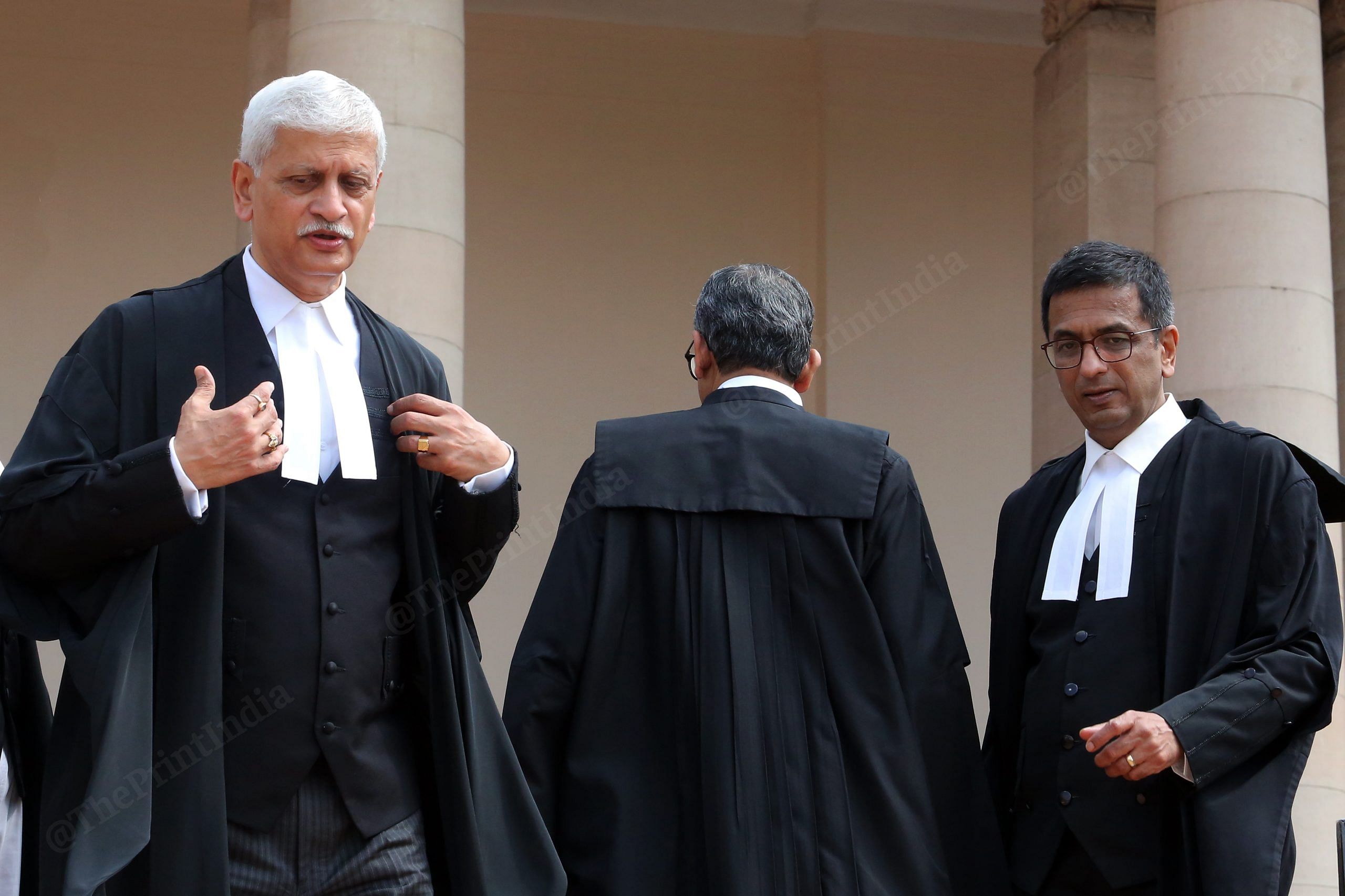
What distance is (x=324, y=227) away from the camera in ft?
9.73

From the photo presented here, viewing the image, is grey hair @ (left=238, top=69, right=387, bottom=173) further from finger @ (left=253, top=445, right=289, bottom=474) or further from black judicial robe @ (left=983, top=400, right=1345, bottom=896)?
black judicial robe @ (left=983, top=400, right=1345, bottom=896)

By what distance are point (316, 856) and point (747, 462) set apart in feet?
4.82

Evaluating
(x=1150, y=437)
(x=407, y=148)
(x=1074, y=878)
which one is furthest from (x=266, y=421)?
(x=407, y=148)

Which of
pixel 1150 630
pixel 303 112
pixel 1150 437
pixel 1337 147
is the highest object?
pixel 1337 147

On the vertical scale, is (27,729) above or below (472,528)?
below

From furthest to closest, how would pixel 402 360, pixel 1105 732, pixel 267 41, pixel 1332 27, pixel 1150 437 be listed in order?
pixel 1332 27 → pixel 267 41 → pixel 1150 437 → pixel 1105 732 → pixel 402 360

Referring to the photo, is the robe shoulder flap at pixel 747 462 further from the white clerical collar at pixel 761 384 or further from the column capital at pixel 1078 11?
the column capital at pixel 1078 11

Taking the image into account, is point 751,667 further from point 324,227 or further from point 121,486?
point 121,486

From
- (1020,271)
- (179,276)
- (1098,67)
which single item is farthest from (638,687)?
(1020,271)

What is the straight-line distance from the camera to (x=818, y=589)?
3787mm

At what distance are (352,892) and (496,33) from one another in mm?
10129

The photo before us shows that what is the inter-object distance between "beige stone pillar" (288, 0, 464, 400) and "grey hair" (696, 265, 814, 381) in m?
3.37

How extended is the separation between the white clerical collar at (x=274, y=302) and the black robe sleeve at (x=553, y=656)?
0.86m

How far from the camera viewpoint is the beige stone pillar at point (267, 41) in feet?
29.5
